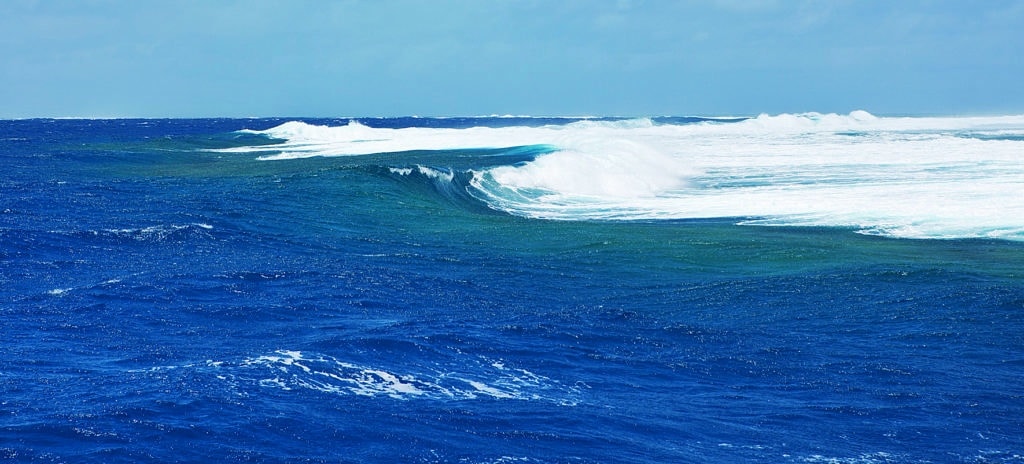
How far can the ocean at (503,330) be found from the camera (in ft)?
28.5

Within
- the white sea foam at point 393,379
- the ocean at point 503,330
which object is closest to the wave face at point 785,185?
the ocean at point 503,330

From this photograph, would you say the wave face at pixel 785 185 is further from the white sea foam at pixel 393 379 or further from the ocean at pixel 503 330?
the white sea foam at pixel 393 379

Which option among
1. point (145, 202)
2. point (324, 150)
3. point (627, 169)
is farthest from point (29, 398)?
point (324, 150)

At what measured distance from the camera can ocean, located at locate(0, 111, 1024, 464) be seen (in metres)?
8.69

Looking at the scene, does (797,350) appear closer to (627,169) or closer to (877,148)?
(627,169)

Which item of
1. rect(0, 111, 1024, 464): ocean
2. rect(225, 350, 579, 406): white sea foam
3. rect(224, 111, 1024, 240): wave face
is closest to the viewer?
rect(0, 111, 1024, 464): ocean

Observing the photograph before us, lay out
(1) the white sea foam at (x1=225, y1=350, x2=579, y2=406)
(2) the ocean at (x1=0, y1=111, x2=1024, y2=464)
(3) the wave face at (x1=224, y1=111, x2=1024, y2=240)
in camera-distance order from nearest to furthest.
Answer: (2) the ocean at (x1=0, y1=111, x2=1024, y2=464)
(1) the white sea foam at (x1=225, y1=350, x2=579, y2=406)
(3) the wave face at (x1=224, y1=111, x2=1024, y2=240)

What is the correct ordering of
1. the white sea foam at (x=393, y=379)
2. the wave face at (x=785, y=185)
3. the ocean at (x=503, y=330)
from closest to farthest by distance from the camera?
the ocean at (x=503, y=330), the white sea foam at (x=393, y=379), the wave face at (x=785, y=185)

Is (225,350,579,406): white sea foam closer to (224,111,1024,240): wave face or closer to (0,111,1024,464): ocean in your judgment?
(0,111,1024,464): ocean

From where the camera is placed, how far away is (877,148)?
2060 inches

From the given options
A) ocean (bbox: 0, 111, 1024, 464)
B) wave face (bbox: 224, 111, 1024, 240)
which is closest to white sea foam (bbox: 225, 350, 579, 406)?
ocean (bbox: 0, 111, 1024, 464)

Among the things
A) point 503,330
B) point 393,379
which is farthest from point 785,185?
point 393,379

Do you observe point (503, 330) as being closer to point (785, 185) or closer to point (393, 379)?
point (393, 379)

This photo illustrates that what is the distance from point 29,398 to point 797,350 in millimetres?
7832
